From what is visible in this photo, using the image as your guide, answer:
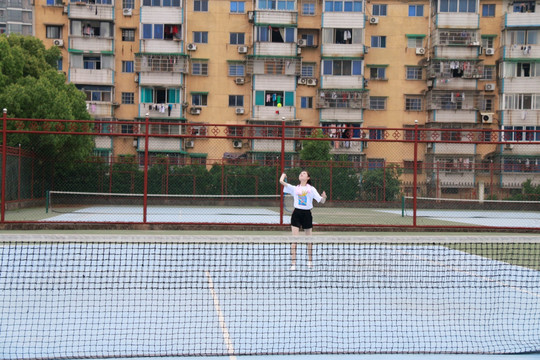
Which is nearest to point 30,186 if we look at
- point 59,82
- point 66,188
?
point 66,188

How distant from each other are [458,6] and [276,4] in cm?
1287

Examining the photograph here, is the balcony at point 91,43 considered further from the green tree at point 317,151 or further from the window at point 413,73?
the window at point 413,73

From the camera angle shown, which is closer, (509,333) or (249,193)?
(509,333)

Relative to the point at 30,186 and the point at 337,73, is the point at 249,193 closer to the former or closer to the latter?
the point at 30,186

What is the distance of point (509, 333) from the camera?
5906 millimetres

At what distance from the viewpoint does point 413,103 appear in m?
45.5

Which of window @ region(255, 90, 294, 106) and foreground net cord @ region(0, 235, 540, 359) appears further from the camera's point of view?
window @ region(255, 90, 294, 106)

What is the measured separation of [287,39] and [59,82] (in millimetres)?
17524

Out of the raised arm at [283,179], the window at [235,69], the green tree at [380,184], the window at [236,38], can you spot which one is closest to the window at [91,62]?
the window at [235,69]

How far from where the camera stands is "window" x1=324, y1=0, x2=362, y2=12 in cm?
4438

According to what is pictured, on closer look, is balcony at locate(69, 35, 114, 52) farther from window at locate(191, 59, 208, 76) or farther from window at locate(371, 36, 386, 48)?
window at locate(371, 36, 386, 48)

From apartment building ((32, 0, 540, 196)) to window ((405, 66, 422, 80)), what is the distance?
73 millimetres

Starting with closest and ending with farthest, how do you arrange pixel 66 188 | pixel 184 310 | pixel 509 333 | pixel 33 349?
pixel 33 349 < pixel 509 333 < pixel 184 310 < pixel 66 188

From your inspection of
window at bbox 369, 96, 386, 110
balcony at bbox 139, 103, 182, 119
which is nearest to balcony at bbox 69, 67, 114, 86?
balcony at bbox 139, 103, 182, 119
